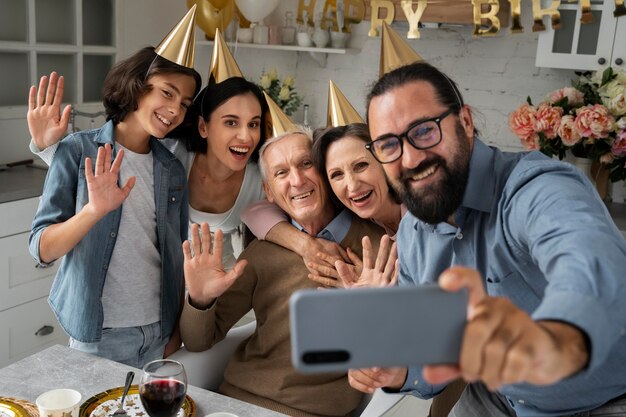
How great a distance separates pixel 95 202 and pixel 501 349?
125cm

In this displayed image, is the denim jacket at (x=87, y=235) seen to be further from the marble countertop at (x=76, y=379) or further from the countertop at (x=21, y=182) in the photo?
the countertop at (x=21, y=182)

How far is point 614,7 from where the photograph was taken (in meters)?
2.93

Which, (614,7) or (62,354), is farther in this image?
(614,7)

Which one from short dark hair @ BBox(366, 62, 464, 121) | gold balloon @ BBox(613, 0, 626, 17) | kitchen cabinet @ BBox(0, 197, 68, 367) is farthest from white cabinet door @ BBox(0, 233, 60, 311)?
gold balloon @ BBox(613, 0, 626, 17)

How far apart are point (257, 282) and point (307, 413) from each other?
392mm

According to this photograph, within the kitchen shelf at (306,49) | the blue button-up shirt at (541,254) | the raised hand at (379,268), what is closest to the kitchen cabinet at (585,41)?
the kitchen shelf at (306,49)

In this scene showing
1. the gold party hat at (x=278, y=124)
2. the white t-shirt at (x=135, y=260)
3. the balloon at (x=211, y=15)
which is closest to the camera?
the white t-shirt at (x=135, y=260)

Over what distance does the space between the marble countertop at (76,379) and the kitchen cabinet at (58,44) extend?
2014 millimetres

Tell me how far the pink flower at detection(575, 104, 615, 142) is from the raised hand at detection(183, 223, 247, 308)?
1711 mm

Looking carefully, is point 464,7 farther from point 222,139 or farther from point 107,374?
point 107,374

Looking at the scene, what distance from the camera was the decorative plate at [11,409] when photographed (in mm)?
1295

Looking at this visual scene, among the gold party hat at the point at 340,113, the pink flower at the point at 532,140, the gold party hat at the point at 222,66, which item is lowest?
the pink flower at the point at 532,140

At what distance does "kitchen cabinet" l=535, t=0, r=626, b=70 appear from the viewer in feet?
9.70

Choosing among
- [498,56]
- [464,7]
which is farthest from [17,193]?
[498,56]
